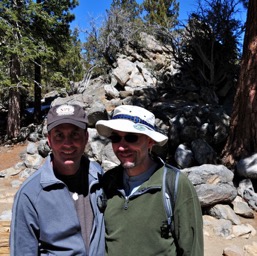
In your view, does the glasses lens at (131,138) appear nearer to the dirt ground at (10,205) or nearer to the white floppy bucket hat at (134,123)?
the white floppy bucket hat at (134,123)

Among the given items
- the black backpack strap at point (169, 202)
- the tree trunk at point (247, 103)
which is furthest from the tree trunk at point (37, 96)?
the black backpack strap at point (169, 202)

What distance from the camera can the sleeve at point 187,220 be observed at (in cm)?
159

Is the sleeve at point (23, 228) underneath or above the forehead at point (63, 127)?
Answer: underneath

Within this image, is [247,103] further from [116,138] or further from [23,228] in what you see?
[23,228]

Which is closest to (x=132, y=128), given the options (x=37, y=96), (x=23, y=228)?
(x=23, y=228)

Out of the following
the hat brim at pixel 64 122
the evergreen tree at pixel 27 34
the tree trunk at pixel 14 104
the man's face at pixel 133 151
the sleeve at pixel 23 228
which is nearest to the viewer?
the sleeve at pixel 23 228

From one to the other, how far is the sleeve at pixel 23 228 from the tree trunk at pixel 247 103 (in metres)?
5.97

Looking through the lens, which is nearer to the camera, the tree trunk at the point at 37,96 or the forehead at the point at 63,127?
the forehead at the point at 63,127

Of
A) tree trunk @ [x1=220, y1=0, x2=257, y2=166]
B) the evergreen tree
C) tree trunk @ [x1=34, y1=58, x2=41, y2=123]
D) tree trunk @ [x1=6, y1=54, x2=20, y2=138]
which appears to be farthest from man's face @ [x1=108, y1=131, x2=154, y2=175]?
tree trunk @ [x1=34, y1=58, x2=41, y2=123]

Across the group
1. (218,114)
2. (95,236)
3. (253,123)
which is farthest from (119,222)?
(218,114)

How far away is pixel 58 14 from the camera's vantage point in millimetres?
12875

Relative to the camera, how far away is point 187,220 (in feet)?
5.23

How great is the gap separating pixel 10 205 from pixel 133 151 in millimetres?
5684

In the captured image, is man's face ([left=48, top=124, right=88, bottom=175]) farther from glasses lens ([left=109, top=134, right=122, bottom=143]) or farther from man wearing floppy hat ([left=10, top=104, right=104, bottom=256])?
glasses lens ([left=109, top=134, right=122, bottom=143])
